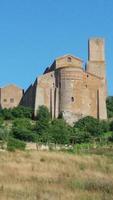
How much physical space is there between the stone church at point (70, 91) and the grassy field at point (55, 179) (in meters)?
52.7

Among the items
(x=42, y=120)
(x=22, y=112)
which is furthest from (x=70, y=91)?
(x=42, y=120)

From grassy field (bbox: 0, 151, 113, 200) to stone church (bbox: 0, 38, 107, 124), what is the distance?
5271 centimetres

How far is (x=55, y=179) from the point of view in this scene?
1739 centimetres

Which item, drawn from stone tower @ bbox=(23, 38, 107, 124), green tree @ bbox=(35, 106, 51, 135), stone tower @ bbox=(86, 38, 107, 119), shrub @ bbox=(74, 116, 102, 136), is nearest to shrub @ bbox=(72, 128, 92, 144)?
shrub @ bbox=(74, 116, 102, 136)

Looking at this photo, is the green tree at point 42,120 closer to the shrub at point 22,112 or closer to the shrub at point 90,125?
the shrub at point 22,112

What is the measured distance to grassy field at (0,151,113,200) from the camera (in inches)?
579

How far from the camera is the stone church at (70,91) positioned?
76.9m

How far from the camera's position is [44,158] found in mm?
24469

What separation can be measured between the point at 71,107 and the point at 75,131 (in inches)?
311

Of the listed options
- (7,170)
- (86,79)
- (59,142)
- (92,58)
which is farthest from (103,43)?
(7,170)

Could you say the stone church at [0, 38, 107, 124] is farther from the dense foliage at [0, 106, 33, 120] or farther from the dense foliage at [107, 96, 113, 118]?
→ the dense foliage at [107, 96, 113, 118]

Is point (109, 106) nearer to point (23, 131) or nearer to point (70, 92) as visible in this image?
point (70, 92)

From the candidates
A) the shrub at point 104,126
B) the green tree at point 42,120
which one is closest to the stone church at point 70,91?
the green tree at point 42,120

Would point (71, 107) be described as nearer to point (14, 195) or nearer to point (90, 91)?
point (90, 91)
